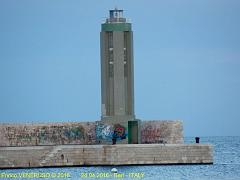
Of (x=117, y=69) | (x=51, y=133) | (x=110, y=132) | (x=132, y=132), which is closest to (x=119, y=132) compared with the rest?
(x=110, y=132)

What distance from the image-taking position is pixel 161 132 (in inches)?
3396

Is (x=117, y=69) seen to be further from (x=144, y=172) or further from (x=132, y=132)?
(x=144, y=172)

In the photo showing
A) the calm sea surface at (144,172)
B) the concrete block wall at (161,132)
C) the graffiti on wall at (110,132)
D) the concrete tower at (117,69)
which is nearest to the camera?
the calm sea surface at (144,172)

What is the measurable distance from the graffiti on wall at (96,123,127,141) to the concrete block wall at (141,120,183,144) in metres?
2.85

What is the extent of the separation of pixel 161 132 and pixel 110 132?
4525 millimetres

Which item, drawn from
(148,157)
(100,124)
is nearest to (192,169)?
(148,157)

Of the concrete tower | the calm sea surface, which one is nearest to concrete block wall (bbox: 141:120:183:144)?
the concrete tower

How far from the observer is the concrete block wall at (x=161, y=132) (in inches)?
3383

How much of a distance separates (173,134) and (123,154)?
8.18 metres

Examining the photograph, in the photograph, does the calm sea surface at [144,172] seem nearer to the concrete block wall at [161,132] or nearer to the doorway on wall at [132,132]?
the concrete block wall at [161,132]

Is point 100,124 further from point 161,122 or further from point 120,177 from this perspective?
point 120,177

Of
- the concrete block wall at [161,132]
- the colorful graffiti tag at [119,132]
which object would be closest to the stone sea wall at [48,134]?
the concrete block wall at [161,132]

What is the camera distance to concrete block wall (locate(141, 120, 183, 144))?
8594cm

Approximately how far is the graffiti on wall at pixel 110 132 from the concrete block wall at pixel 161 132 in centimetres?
285
